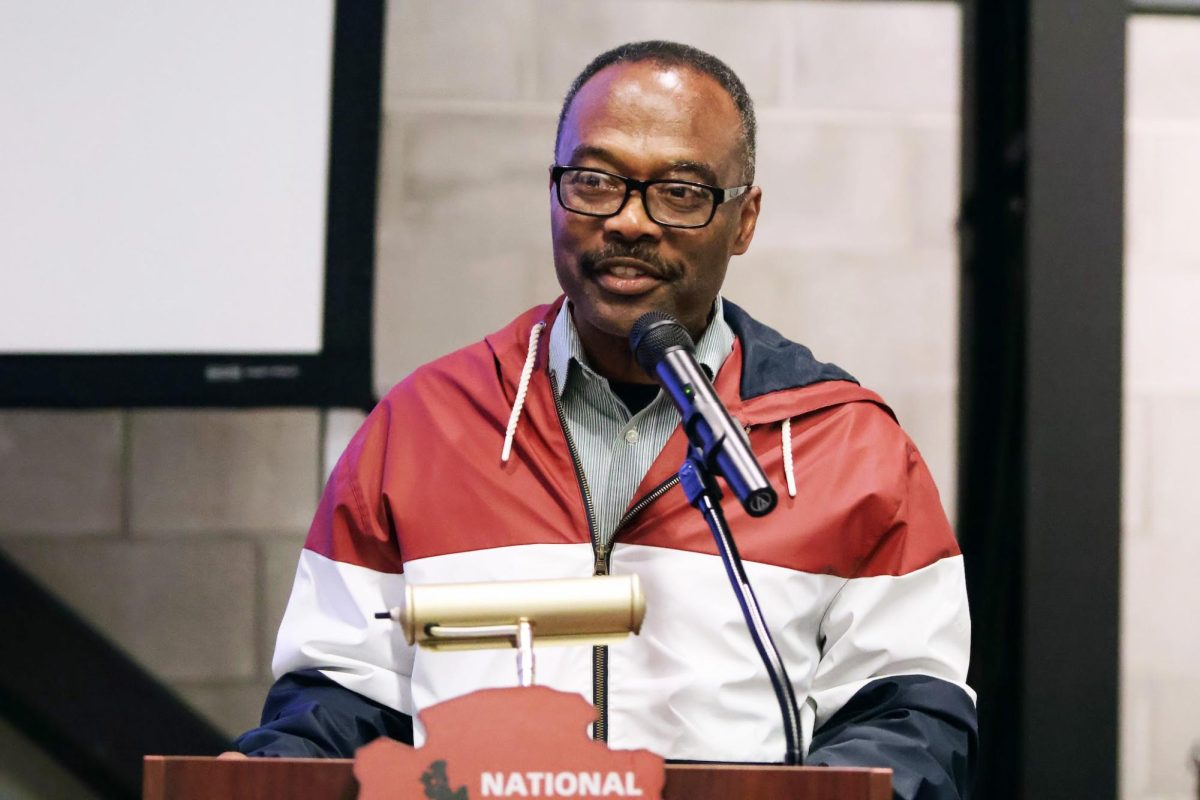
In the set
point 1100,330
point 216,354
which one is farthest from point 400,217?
point 1100,330

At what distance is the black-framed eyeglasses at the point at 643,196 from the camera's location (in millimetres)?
1390

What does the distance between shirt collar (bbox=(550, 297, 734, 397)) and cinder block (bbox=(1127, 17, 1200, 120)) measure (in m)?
1.32

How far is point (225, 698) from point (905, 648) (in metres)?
1.44

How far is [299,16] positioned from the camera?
6.66ft

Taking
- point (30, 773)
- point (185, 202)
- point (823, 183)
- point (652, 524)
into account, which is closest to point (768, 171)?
point (823, 183)

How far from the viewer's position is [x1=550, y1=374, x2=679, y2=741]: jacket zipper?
1356 mm

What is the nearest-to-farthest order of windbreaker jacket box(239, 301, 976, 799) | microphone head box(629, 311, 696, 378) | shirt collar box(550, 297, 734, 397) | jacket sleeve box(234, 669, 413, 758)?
microphone head box(629, 311, 696, 378) < jacket sleeve box(234, 669, 413, 758) < windbreaker jacket box(239, 301, 976, 799) < shirt collar box(550, 297, 734, 397)

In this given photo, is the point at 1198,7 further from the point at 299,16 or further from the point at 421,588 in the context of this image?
the point at 421,588

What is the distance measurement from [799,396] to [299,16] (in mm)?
1108

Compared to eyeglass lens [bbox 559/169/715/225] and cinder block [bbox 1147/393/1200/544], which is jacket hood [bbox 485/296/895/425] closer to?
eyeglass lens [bbox 559/169/715/225]

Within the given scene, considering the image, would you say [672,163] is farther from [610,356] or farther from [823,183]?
[823,183]

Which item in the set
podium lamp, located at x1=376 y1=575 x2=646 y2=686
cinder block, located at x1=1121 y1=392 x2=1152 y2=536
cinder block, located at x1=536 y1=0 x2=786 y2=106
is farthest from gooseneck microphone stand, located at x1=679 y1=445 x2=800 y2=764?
cinder block, located at x1=1121 y1=392 x2=1152 y2=536

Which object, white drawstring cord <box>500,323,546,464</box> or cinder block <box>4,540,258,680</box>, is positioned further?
cinder block <box>4,540,258,680</box>

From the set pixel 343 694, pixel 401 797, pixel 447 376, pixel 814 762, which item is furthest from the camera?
pixel 447 376
